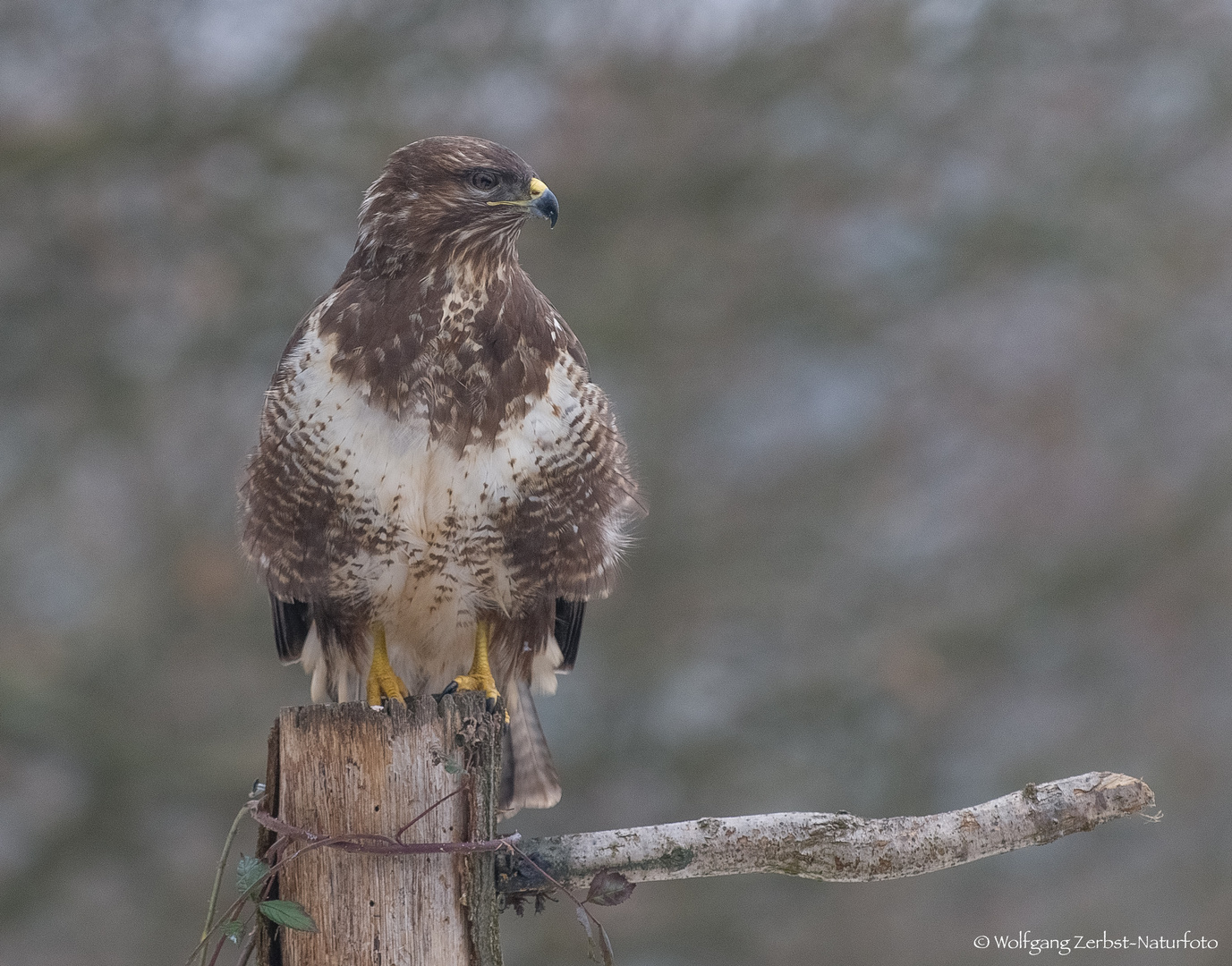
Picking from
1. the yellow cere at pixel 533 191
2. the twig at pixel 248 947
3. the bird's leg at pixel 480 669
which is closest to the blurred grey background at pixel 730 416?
the bird's leg at pixel 480 669

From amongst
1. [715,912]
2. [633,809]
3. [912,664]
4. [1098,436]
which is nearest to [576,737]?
[633,809]

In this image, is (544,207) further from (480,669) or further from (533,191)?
(480,669)

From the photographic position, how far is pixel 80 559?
7.95 meters

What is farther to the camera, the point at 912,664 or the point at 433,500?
the point at 912,664

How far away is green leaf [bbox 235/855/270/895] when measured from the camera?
2547 mm

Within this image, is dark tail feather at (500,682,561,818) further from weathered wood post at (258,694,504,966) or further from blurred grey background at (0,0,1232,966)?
blurred grey background at (0,0,1232,966)

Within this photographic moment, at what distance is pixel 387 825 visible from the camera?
2588mm

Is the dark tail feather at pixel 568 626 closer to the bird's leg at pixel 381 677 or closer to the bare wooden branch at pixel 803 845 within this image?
the bird's leg at pixel 381 677

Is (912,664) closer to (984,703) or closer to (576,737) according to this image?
(984,703)

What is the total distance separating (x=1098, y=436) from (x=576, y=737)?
3535mm

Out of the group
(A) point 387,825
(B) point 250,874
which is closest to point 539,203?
(A) point 387,825

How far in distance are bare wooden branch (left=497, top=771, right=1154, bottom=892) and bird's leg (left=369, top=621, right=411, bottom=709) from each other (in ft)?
4.01

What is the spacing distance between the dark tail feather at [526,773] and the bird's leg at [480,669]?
13 cm

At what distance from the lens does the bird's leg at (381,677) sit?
3785 mm
